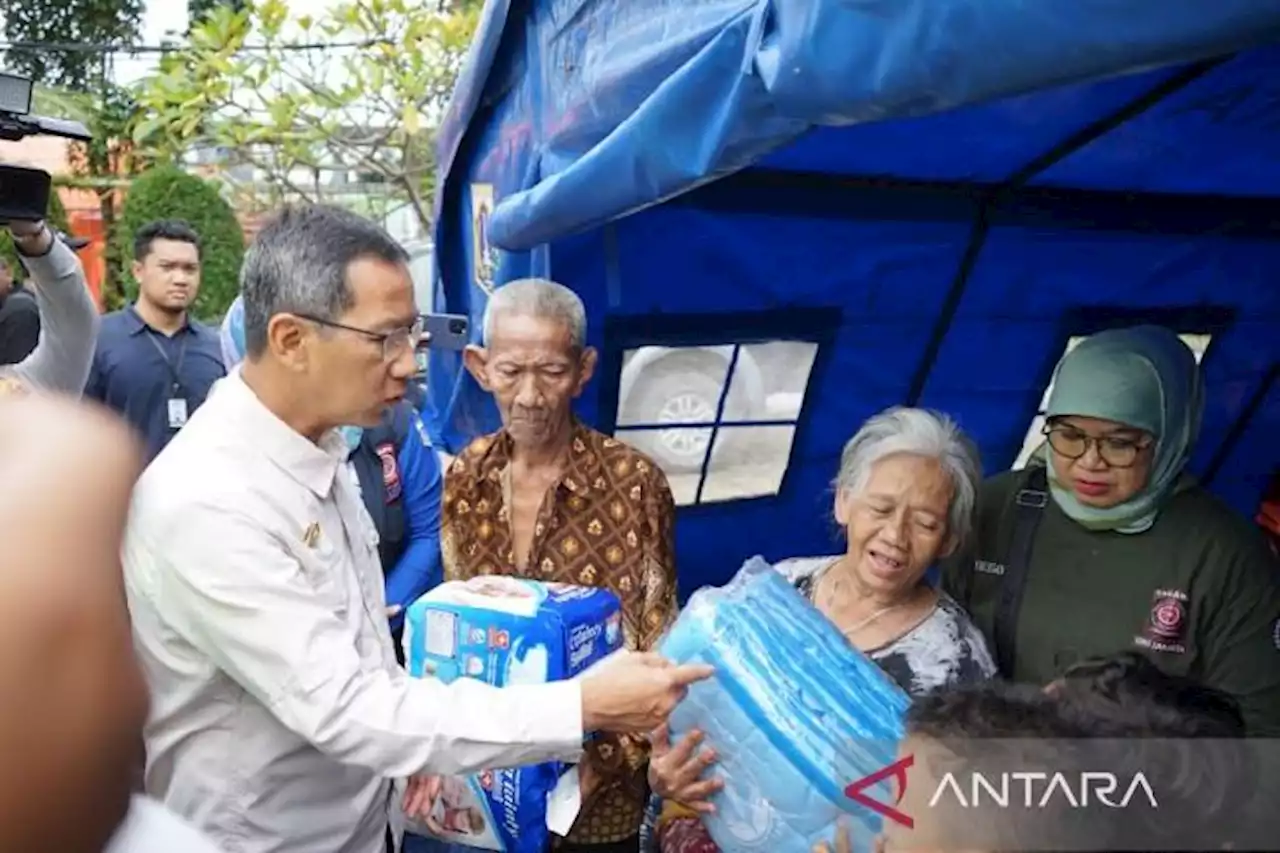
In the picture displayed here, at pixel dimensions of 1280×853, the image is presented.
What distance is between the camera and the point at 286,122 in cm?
884

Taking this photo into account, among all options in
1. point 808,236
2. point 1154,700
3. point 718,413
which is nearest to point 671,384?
point 718,413

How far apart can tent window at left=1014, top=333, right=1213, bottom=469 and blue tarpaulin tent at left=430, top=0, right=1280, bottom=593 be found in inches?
0.6

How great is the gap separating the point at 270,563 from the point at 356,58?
8.33 metres

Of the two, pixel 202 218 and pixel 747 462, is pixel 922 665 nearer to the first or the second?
pixel 747 462

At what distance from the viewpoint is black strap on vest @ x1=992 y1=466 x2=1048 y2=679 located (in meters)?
2.15

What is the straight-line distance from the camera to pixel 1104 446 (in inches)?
84.0

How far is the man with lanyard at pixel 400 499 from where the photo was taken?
3053 mm

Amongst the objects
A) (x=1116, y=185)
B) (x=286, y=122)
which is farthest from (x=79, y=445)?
(x=286, y=122)

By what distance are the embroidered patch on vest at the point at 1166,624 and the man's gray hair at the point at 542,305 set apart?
1.30 meters

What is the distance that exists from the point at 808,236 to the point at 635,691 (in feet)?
6.14

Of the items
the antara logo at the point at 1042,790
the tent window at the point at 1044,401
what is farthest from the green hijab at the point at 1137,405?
the tent window at the point at 1044,401

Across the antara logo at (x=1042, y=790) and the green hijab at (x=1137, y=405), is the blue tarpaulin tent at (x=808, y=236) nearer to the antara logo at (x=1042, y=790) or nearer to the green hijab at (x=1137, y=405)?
the green hijab at (x=1137, y=405)

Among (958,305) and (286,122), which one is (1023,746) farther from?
(286,122)

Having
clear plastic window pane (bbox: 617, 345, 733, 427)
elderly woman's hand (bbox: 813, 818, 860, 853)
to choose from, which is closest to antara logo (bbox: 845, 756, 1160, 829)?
elderly woman's hand (bbox: 813, 818, 860, 853)
